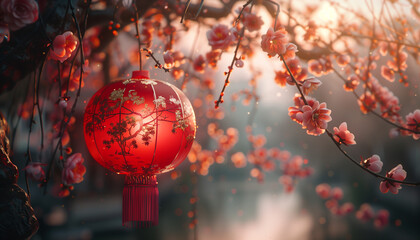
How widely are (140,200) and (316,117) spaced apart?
43.2 inches

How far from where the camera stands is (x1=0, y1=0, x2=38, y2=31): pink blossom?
6.27 ft

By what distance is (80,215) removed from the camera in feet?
28.8

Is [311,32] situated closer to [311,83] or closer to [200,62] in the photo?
[200,62]

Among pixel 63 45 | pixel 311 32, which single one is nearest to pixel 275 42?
pixel 63 45

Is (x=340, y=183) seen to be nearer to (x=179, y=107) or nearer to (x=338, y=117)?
(x=338, y=117)

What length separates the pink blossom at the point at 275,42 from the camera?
180 cm

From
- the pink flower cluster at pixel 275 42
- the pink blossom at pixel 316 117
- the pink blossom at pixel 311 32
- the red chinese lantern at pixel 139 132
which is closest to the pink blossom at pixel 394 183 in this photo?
the pink blossom at pixel 316 117

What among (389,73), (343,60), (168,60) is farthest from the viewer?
(389,73)

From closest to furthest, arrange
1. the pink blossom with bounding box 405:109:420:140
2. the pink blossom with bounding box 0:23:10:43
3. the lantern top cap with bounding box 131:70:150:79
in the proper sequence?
the pink blossom with bounding box 0:23:10:43, the lantern top cap with bounding box 131:70:150:79, the pink blossom with bounding box 405:109:420:140

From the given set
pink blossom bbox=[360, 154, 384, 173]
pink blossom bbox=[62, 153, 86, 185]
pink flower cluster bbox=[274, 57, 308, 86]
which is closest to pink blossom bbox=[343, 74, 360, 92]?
pink flower cluster bbox=[274, 57, 308, 86]

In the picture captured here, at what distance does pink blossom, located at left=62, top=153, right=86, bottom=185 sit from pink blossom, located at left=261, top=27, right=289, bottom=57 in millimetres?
1381

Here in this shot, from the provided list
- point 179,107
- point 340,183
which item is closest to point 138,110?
point 179,107

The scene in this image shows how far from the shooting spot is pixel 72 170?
2.31 m

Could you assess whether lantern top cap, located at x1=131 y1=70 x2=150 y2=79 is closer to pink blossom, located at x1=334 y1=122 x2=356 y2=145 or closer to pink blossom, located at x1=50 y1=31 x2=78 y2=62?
pink blossom, located at x1=50 y1=31 x2=78 y2=62
